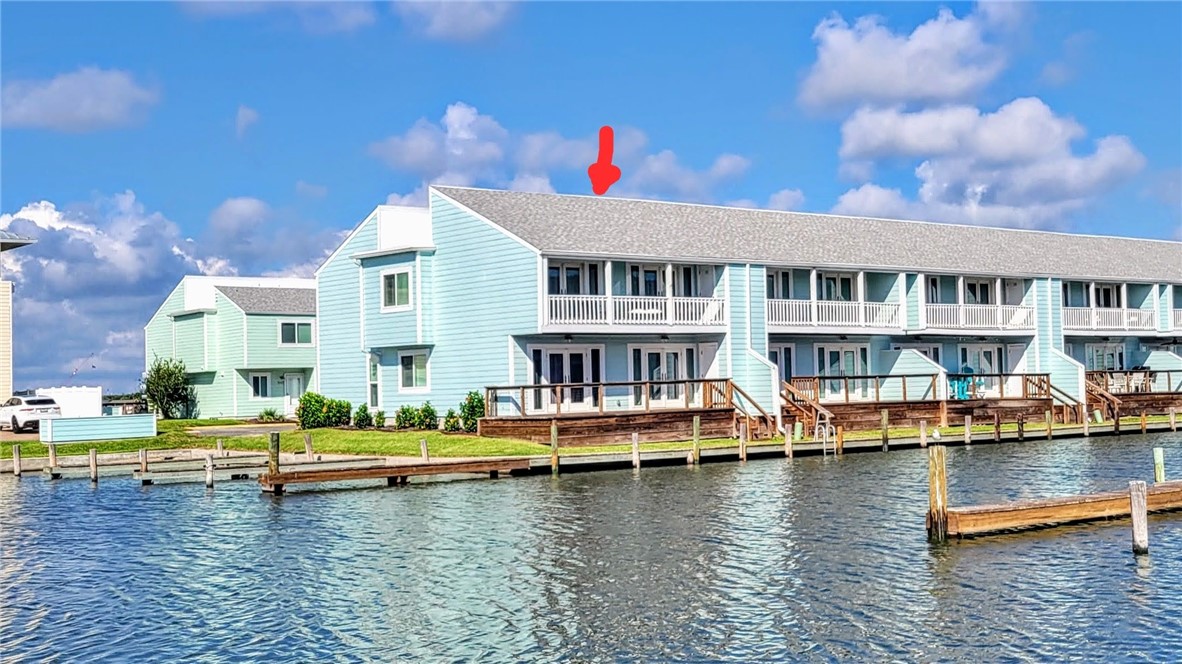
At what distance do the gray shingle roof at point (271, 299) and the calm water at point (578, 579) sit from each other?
42081 mm

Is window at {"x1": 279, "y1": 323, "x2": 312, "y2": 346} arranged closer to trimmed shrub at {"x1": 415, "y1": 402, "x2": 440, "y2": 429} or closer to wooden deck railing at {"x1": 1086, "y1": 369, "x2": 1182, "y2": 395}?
trimmed shrub at {"x1": 415, "y1": 402, "x2": 440, "y2": 429}

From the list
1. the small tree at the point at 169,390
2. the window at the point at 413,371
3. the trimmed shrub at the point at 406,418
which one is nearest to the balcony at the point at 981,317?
the window at the point at 413,371

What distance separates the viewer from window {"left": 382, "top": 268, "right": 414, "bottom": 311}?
2121 inches

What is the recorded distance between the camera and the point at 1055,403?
60625mm

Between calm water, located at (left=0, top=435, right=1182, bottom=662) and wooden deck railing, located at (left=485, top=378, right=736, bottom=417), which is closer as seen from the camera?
calm water, located at (left=0, top=435, right=1182, bottom=662)

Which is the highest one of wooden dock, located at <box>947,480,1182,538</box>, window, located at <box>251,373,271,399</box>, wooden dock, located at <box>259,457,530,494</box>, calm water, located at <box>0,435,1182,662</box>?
window, located at <box>251,373,271,399</box>

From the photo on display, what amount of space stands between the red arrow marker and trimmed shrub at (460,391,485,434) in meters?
13.3

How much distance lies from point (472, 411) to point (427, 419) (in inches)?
128

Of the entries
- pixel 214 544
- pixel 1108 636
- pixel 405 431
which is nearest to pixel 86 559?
pixel 214 544

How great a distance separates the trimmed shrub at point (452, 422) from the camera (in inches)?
1966

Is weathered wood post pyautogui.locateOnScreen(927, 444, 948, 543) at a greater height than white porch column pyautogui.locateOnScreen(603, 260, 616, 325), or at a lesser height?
lesser

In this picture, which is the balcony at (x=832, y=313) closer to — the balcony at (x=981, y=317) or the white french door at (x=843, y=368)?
the white french door at (x=843, y=368)

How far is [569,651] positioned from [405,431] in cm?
3430

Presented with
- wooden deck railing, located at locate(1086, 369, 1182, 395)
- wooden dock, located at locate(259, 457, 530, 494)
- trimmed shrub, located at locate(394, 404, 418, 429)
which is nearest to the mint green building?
trimmed shrub, located at locate(394, 404, 418, 429)
